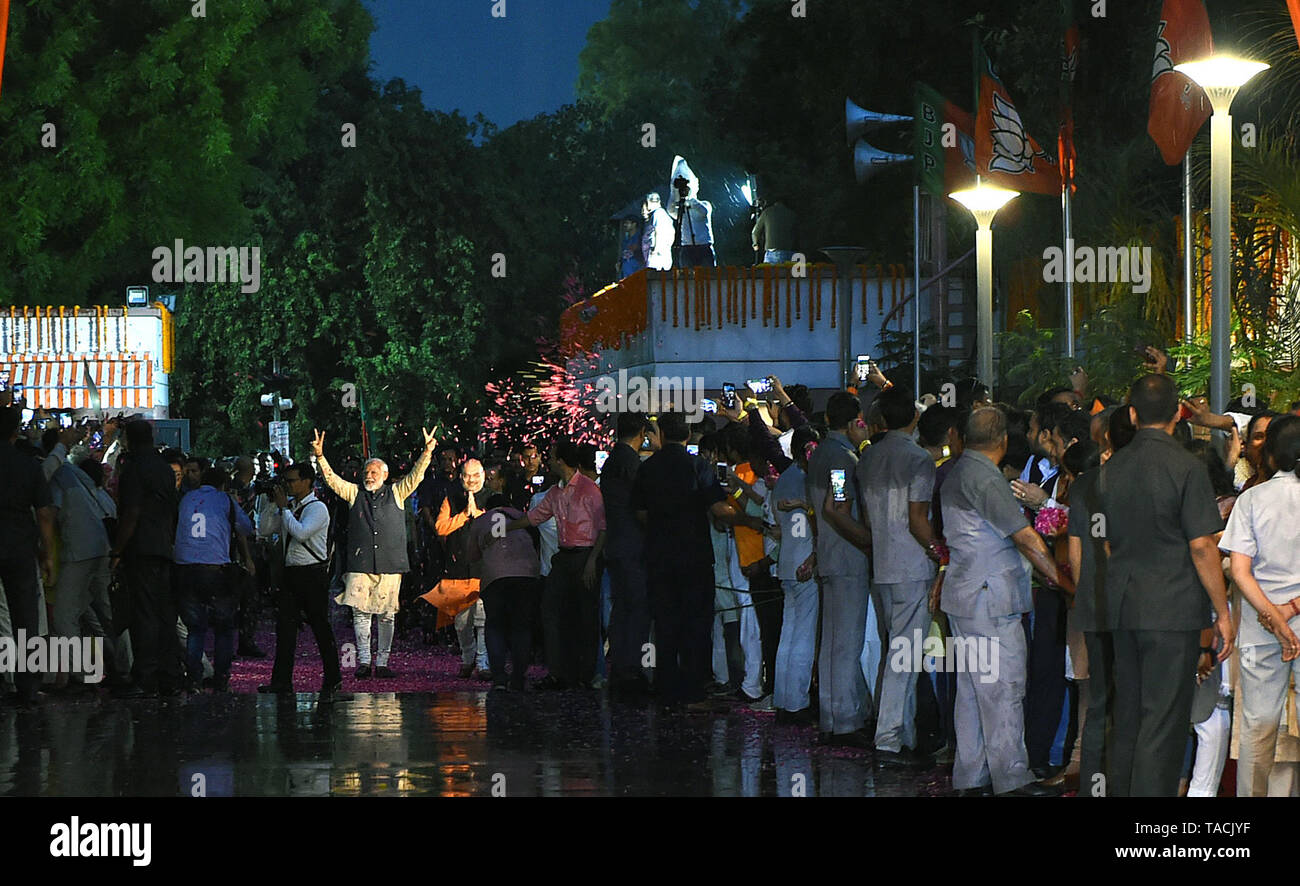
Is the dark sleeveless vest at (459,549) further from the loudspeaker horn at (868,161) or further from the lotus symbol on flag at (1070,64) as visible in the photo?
the loudspeaker horn at (868,161)

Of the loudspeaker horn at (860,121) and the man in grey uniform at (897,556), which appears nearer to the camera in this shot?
the man in grey uniform at (897,556)

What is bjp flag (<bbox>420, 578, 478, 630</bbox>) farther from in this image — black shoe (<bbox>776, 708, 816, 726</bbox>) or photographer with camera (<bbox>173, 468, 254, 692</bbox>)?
black shoe (<bbox>776, 708, 816, 726</bbox>)

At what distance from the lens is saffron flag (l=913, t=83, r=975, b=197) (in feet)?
82.7

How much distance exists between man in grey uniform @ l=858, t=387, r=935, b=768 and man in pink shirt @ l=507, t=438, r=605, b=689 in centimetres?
481

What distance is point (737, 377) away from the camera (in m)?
31.5

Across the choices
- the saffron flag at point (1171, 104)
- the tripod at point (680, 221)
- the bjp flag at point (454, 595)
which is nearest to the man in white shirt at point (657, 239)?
the tripod at point (680, 221)

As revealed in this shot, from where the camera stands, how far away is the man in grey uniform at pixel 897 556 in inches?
471

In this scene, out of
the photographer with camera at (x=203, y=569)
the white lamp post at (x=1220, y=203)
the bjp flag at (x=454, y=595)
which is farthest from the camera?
the bjp flag at (x=454, y=595)

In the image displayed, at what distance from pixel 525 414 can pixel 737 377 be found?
321 cm

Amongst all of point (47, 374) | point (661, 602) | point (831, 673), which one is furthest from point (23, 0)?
point (831, 673)

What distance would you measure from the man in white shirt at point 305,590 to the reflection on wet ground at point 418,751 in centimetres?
71

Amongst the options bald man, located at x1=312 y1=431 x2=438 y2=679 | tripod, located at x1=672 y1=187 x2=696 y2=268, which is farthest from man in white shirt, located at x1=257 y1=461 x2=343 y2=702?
tripod, located at x1=672 y1=187 x2=696 y2=268
